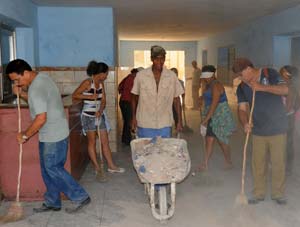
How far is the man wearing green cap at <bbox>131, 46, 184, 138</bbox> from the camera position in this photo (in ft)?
12.8

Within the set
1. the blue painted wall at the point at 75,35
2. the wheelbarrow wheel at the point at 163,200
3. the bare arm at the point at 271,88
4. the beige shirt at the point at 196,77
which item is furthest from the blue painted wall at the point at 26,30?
the beige shirt at the point at 196,77

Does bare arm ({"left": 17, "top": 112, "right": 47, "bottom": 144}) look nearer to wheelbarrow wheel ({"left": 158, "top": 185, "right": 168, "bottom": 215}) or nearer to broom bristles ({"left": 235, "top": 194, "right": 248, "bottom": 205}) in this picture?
wheelbarrow wheel ({"left": 158, "top": 185, "right": 168, "bottom": 215})

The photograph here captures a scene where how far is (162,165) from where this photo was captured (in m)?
3.27

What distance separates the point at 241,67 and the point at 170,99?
0.78 metres

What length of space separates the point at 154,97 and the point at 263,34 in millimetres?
4697

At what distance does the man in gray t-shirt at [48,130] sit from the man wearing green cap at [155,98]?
802 mm

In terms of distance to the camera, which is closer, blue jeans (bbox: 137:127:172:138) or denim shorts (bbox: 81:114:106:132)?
blue jeans (bbox: 137:127:172:138)

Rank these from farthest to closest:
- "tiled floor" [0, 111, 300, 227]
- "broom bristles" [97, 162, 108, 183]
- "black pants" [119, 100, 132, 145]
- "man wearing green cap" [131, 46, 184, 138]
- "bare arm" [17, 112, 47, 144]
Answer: "black pants" [119, 100, 132, 145], "broom bristles" [97, 162, 108, 183], "man wearing green cap" [131, 46, 184, 138], "tiled floor" [0, 111, 300, 227], "bare arm" [17, 112, 47, 144]

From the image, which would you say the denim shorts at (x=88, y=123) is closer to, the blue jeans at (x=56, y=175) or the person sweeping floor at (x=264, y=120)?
the blue jeans at (x=56, y=175)

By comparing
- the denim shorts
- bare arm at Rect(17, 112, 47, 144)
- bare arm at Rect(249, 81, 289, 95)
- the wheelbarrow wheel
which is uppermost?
bare arm at Rect(249, 81, 289, 95)

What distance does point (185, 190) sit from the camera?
455cm

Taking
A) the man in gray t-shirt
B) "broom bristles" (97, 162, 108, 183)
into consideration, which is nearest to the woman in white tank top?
"broom bristles" (97, 162, 108, 183)

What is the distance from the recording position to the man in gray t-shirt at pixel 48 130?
3.39m

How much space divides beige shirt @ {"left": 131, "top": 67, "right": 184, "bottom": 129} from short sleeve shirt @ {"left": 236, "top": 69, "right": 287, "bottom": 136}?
784 mm
